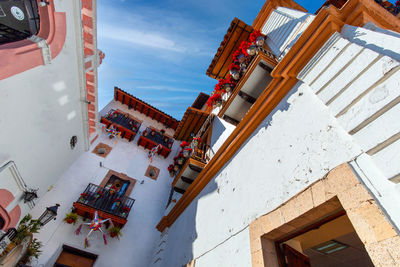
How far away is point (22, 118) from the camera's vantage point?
5.91 metres

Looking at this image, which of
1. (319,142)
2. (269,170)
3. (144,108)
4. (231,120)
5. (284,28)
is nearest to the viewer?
(319,142)

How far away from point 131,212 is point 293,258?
9.34m

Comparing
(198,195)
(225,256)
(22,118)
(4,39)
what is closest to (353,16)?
(225,256)

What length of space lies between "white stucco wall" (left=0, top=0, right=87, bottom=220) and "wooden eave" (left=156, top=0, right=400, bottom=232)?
6.10m

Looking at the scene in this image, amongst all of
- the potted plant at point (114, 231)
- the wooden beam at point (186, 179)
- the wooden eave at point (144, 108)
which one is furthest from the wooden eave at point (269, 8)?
the potted plant at point (114, 231)

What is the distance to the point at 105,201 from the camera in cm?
958

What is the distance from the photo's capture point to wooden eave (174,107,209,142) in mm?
11402

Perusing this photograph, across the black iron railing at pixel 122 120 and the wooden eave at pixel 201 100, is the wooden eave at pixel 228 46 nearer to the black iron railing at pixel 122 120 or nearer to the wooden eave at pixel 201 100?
the wooden eave at pixel 201 100

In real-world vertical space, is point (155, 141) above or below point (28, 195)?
above

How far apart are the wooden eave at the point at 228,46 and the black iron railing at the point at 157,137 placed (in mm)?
6464

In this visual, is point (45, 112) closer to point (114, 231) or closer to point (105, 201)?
point (105, 201)

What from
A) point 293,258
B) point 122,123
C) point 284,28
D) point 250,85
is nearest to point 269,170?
point 293,258

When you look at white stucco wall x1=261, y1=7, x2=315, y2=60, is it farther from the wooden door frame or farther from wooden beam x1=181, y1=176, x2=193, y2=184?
wooden beam x1=181, y1=176, x2=193, y2=184

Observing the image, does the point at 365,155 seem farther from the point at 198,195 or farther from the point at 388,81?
the point at 198,195
